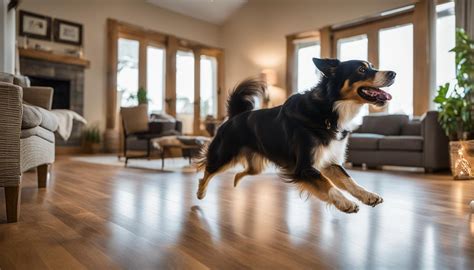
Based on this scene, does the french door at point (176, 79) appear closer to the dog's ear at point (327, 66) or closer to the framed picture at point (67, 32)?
the framed picture at point (67, 32)

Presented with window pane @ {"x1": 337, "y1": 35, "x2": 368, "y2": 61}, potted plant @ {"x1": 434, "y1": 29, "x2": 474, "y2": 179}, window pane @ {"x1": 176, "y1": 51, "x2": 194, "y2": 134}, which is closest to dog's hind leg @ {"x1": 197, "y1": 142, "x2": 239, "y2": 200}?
potted plant @ {"x1": 434, "y1": 29, "x2": 474, "y2": 179}

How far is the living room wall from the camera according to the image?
688 cm

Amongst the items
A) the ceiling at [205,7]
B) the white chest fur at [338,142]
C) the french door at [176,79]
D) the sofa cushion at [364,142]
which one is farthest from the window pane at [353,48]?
the white chest fur at [338,142]

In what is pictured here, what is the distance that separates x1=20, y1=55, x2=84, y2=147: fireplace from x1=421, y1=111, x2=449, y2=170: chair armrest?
5.98 metres

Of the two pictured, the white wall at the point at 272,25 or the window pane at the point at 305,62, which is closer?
the white wall at the point at 272,25

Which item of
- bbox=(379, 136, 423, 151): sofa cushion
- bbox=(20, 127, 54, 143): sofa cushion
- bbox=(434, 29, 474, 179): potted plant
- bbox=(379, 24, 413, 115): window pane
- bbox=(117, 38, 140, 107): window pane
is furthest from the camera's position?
bbox=(117, 38, 140, 107): window pane

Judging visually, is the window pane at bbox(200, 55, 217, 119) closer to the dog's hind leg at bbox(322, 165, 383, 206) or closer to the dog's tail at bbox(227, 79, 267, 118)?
the dog's tail at bbox(227, 79, 267, 118)

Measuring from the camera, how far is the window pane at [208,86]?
9227mm

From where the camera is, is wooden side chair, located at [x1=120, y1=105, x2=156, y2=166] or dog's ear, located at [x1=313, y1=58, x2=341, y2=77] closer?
dog's ear, located at [x1=313, y1=58, x2=341, y2=77]

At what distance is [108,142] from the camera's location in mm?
7441

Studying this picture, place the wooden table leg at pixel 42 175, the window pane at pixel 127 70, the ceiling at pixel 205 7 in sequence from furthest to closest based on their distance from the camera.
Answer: the ceiling at pixel 205 7 < the window pane at pixel 127 70 < the wooden table leg at pixel 42 175

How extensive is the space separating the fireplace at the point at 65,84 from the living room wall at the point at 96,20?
0.18m

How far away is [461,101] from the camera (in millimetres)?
4023

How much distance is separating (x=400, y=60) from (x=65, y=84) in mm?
6161
